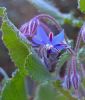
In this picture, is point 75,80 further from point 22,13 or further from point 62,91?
point 22,13

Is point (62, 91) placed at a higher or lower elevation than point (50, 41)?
lower

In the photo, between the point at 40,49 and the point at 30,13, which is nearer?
the point at 40,49

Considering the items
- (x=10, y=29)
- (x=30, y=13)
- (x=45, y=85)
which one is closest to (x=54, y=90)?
(x=45, y=85)

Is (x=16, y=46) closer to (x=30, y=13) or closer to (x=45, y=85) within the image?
(x=45, y=85)

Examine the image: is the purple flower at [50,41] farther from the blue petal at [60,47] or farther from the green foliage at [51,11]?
the green foliage at [51,11]

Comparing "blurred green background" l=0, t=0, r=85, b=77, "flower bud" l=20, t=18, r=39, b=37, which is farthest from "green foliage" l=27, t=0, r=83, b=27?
"blurred green background" l=0, t=0, r=85, b=77

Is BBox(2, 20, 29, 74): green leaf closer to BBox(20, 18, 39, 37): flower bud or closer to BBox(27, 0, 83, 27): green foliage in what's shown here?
BBox(20, 18, 39, 37): flower bud

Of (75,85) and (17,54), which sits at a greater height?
(17,54)

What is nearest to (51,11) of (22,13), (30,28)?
(30,28)
